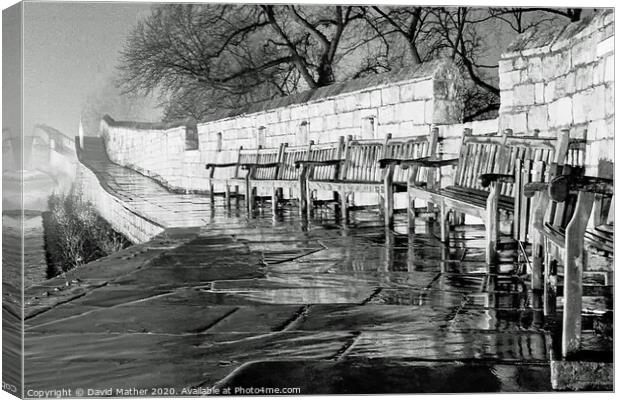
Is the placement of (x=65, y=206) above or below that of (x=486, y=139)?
below

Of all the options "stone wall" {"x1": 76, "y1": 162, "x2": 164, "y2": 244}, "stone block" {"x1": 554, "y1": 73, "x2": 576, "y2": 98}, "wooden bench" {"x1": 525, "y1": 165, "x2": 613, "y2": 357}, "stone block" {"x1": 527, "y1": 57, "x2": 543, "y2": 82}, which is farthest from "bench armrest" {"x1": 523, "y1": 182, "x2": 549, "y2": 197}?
"stone wall" {"x1": 76, "y1": 162, "x2": 164, "y2": 244}

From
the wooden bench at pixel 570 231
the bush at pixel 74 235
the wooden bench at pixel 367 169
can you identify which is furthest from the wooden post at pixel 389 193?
the bush at pixel 74 235

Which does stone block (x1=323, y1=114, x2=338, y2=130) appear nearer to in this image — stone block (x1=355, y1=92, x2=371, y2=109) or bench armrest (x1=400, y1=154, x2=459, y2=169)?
stone block (x1=355, y1=92, x2=371, y2=109)

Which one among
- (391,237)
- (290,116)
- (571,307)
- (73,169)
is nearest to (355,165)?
(391,237)

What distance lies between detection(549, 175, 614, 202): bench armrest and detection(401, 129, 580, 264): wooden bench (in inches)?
36.0

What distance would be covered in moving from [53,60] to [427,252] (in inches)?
68.4

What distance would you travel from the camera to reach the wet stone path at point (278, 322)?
230cm

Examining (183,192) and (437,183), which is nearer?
(183,192)

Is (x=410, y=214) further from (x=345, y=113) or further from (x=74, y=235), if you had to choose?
(x=74, y=235)

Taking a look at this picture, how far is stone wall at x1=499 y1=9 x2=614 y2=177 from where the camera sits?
294 cm

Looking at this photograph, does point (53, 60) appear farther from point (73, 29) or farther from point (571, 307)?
point (571, 307)

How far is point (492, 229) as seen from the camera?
319cm

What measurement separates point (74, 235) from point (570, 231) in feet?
5.45

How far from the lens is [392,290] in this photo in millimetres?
2898
